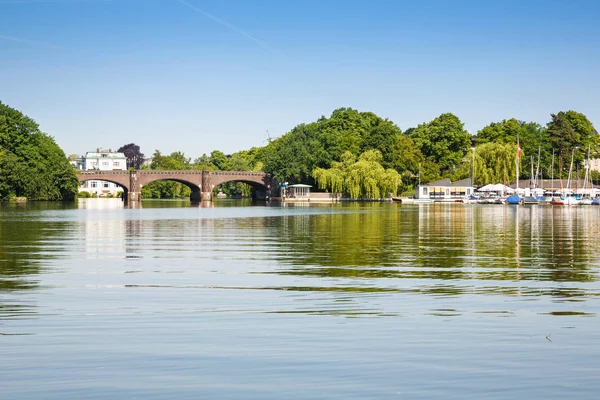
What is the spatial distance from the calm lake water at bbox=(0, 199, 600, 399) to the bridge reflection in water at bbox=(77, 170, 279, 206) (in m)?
126

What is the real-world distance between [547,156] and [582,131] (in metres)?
9.59

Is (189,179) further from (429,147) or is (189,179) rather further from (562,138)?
(562,138)

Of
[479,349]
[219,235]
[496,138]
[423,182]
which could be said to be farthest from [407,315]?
[496,138]

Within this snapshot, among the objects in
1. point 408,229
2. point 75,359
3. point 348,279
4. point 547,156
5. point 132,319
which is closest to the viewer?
point 75,359

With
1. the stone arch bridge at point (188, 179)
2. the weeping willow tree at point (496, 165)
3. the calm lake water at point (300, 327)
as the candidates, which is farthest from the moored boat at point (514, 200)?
the calm lake water at point (300, 327)

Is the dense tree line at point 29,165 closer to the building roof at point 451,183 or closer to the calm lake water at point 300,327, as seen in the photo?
the building roof at point 451,183

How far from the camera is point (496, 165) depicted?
132 meters

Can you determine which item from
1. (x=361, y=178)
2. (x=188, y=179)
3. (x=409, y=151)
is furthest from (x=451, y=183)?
(x=188, y=179)

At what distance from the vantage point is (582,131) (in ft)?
501

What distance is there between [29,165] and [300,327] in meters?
120

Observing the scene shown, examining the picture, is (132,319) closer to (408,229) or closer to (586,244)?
(586,244)

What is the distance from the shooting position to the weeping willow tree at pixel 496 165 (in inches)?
5182

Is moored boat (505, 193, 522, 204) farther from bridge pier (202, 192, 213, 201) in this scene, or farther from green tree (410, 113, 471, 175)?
bridge pier (202, 192, 213, 201)

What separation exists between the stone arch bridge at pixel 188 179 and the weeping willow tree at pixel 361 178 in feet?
75.0
